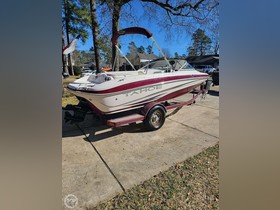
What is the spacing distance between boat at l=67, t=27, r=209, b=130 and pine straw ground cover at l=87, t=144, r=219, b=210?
1545mm

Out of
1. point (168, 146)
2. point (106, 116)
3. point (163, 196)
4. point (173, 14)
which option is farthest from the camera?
point (173, 14)

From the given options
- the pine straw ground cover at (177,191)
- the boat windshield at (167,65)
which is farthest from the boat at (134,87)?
the pine straw ground cover at (177,191)

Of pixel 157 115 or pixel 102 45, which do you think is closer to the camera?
pixel 157 115

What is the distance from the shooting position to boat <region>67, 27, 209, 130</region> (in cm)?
338

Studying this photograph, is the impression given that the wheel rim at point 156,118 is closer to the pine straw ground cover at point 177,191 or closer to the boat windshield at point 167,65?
the boat windshield at point 167,65

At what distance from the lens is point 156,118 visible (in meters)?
4.04
